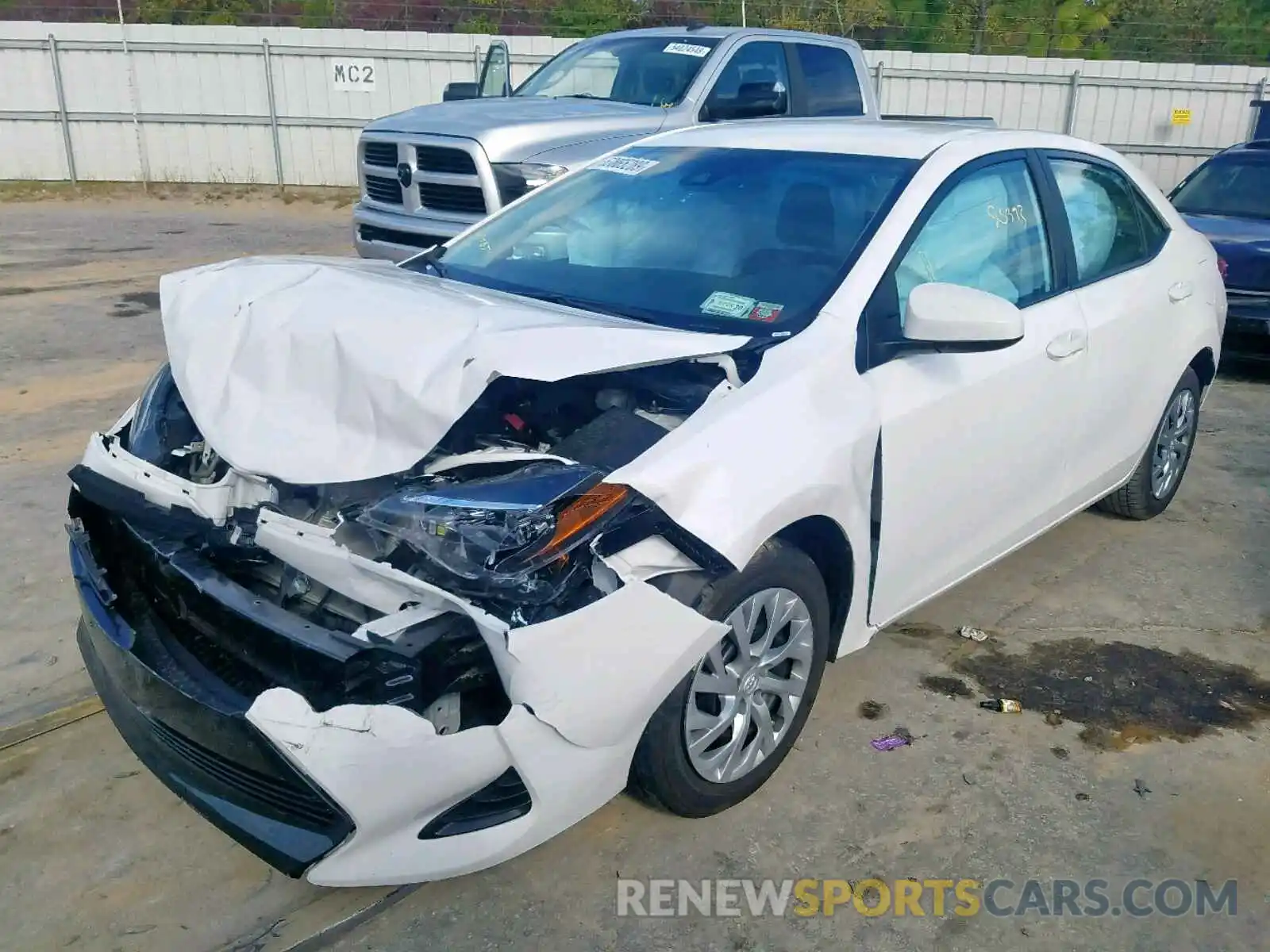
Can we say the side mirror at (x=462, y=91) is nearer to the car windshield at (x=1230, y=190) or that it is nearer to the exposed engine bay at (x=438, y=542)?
the car windshield at (x=1230, y=190)

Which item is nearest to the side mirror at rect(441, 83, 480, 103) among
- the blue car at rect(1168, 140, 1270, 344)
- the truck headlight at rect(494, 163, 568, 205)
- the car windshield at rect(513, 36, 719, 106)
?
the car windshield at rect(513, 36, 719, 106)

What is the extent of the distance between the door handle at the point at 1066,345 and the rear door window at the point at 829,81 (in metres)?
5.26

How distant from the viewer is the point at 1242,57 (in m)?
23.5

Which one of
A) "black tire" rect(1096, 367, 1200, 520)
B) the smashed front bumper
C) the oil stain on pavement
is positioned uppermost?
the smashed front bumper

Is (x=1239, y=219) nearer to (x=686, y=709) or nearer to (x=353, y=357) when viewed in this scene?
(x=686, y=709)

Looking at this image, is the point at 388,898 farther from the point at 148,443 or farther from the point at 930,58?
the point at 930,58

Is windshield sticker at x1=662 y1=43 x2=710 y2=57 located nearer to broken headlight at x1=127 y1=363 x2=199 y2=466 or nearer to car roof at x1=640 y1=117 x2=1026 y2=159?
car roof at x1=640 y1=117 x2=1026 y2=159

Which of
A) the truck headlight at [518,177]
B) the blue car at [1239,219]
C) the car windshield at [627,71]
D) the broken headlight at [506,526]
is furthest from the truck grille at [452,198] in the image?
the broken headlight at [506,526]

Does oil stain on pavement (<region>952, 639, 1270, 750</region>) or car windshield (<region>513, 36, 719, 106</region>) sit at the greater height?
car windshield (<region>513, 36, 719, 106</region>)

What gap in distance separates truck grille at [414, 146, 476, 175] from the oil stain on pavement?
494 cm

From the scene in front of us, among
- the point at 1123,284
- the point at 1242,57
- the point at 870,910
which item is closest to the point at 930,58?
the point at 1242,57

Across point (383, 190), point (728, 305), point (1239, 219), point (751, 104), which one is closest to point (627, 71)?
point (751, 104)

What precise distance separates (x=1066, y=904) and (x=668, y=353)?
1.72 metres

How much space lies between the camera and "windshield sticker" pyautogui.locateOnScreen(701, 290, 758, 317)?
3.29 meters
